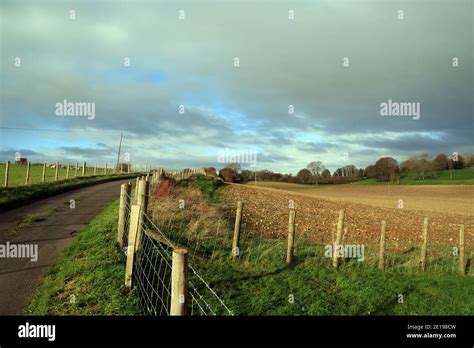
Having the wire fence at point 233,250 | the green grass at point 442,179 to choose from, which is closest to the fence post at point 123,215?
the wire fence at point 233,250

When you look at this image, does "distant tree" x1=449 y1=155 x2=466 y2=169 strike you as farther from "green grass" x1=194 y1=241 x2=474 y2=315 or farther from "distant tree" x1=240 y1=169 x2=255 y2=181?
"green grass" x1=194 y1=241 x2=474 y2=315

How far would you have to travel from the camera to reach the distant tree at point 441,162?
9288cm

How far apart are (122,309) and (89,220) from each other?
867 centimetres

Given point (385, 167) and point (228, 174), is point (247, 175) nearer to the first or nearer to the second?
point (228, 174)

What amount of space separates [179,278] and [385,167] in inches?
3778

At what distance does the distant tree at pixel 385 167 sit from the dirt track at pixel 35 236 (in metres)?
83.0

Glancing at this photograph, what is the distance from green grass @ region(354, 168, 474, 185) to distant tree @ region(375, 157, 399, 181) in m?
2.09

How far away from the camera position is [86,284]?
7.61 meters

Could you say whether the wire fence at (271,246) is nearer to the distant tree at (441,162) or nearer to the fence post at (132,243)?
the fence post at (132,243)

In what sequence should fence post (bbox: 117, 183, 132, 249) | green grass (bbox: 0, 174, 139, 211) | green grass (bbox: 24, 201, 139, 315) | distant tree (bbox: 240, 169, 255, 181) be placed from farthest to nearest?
distant tree (bbox: 240, 169, 255, 181)
green grass (bbox: 0, 174, 139, 211)
fence post (bbox: 117, 183, 132, 249)
green grass (bbox: 24, 201, 139, 315)

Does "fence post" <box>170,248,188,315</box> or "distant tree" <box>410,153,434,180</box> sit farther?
"distant tree" <box>410,153,434,180</box>

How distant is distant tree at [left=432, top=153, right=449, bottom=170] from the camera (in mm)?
92875

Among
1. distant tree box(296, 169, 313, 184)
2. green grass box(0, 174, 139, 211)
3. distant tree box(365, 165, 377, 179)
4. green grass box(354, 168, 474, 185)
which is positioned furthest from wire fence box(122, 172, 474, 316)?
distant tree box(365, 165, 377, 179)
